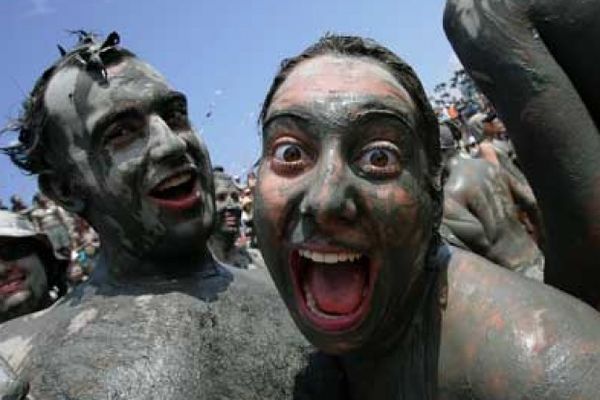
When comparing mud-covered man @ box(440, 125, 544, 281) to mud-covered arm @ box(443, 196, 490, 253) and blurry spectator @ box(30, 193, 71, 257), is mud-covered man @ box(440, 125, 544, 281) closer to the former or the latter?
mud-covered arm @ box(443, 196, 490, 253)

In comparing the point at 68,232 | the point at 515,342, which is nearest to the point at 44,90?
the point at 515,342

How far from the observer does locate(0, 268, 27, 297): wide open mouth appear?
3.95 m

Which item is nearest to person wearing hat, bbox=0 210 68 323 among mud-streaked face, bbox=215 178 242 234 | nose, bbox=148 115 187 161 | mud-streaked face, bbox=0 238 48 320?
Result: mud-streaked face, bbox=0 238 48 320

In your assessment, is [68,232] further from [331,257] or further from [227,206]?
[331,257]

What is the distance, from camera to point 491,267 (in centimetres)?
199

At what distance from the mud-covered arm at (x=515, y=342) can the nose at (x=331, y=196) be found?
0.34 m

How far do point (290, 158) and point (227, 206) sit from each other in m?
6.59

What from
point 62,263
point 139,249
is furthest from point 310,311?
point 62,263

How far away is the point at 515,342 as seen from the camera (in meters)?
1.77

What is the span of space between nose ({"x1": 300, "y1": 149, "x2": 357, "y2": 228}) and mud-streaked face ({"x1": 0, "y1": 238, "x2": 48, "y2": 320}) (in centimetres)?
244

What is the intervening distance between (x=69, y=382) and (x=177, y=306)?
0.43 metres

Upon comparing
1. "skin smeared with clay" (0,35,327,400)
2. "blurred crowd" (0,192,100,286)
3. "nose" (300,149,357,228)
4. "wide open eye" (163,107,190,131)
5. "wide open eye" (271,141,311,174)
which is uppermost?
"wide open eye" (271,141,311,174)

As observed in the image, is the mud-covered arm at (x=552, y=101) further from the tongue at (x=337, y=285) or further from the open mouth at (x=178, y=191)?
the open mouth at (x=178, y=191)

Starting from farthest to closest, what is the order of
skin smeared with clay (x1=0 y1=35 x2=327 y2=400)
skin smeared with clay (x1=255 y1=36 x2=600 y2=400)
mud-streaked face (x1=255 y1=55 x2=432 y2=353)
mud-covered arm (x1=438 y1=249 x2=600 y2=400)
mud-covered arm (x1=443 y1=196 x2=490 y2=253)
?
mud-covered arm (x1=443 y1=196 x2=490 y2=253)
skin smeared with clay (x1=0 y1=35 x2=327 y2=400)
mud-streaked face (x1=255 y1=55 x2=432 y2=353)
skin smeared with clay (x1=255 y1=36 x2=600 y2=400)
mud-covered arm (x1=438 y1=249 x2=600 y2=400)
